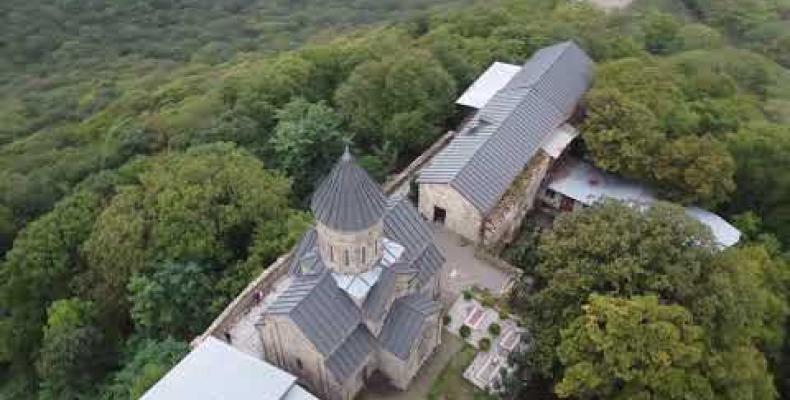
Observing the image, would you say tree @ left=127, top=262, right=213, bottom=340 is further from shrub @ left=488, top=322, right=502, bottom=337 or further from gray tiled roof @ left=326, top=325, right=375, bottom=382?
shrub @ left=488, top=322, right=502, bottom=337

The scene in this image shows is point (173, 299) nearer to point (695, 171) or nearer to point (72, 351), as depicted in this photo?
point (72, 351)

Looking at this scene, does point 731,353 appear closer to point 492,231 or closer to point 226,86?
point 492,231

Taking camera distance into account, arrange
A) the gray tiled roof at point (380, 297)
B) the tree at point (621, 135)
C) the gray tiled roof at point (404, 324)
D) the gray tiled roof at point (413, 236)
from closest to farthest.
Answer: the gray tiled roof at point (380, 297)
the gray tiled roof at point (404, 324)
the gray tiled roof at point (413, 236)
the tree at point (621, 135)

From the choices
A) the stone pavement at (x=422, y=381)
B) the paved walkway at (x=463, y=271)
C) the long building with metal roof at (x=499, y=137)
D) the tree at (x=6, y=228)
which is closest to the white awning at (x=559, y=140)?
the long building with metal roof at (x=499, y=137)

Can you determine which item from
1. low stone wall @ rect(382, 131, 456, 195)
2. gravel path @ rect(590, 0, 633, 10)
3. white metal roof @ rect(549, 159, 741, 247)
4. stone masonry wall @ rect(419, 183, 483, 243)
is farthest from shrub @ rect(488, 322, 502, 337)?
gravel path @ rect(590, 0, 633, 10)

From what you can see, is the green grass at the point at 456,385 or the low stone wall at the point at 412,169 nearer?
the green grass at the point at 456,385

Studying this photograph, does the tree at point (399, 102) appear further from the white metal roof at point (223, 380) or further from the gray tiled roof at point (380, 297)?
the white metal roof at point (223, 380)

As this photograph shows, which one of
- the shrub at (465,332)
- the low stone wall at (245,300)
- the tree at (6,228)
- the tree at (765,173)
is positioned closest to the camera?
the low stone wall at (245,300)
